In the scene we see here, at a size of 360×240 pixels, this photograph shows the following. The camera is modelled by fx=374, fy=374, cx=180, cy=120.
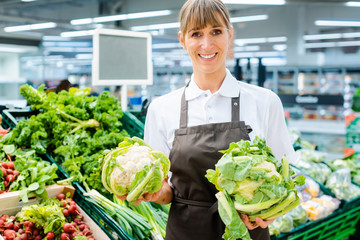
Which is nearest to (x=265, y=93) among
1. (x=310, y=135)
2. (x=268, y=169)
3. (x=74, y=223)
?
(x=268, y=169)

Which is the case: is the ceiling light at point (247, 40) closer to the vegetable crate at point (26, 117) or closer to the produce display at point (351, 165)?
the produce display at point (351, 165)

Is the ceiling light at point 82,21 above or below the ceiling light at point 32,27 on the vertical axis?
above

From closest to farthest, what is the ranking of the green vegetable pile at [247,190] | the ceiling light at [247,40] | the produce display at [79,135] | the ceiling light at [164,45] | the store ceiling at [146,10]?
the green vegetable pile at [247,190] → the produce display at [79,135] → the store ceiling at [146,10] → the ceiling light at [247,40] → the ceiling light at [164,45]

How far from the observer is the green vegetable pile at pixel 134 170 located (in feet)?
4.46

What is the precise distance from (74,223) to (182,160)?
0.84m

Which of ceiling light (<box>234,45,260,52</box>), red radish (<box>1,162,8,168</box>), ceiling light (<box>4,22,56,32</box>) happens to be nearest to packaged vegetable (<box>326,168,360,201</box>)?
red radish (<box>1,162,8,168</box>)

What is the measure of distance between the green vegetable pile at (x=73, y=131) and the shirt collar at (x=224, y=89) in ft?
2.85

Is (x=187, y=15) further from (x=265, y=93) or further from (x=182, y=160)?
(x=182, y=160)

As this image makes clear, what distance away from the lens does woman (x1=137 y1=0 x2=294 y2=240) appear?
1.43m

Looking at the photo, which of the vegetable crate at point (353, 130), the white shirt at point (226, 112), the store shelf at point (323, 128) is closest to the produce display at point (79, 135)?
the white shirt at point (226, 112)

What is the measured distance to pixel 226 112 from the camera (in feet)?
5.02

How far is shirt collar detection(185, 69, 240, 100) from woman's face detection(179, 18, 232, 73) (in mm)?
88

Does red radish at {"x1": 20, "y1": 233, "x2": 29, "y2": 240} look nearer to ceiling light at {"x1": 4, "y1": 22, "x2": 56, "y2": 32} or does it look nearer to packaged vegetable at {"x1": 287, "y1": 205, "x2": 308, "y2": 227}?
packaged vegetable at {"x1": 287, "y1": 205, "x2": 308, "y2": 227}

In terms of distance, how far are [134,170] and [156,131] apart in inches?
10.2
